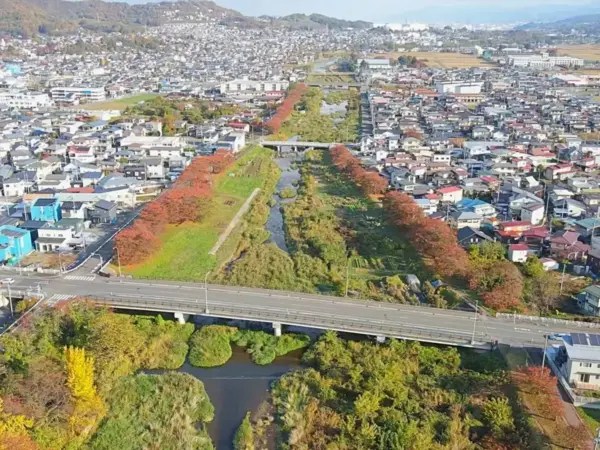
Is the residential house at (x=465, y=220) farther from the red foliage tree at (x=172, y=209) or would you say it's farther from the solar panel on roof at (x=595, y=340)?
the red foliage tree at (x=172, y=209)

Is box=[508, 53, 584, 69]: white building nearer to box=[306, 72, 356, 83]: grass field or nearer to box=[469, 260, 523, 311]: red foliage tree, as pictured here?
box=[306, 72, 356, 83]: grass field

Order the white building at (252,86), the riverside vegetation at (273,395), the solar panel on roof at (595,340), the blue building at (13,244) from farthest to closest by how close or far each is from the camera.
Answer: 1. the white building at (252,86)
2. the blue building at (13,244)
3. the solar panel on roof at (595,340)
4. the riverside vegetation at (273,395)

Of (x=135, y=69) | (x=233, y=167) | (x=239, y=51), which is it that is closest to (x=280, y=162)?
(x=233, y=167)

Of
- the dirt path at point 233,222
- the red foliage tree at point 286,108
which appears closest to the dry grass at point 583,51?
the red foliage tree at point 286,108

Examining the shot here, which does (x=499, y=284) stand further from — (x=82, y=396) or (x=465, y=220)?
(x=82, y=396)

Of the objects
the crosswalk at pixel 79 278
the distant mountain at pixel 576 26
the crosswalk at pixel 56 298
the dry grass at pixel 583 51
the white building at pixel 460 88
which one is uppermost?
the distant mountain at pixel 576 26

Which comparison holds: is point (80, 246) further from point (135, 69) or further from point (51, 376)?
point (135, 69)
